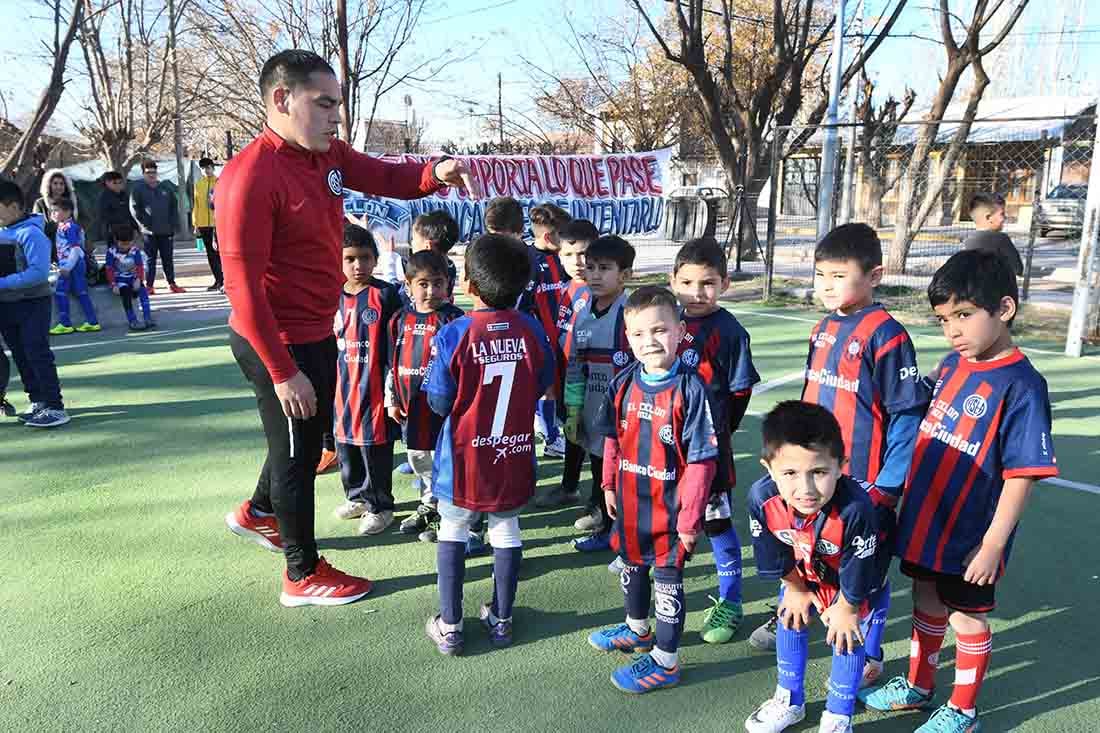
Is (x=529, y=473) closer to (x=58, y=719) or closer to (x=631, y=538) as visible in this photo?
(x=631, y=538)

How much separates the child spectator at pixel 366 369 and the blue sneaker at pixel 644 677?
169 cm

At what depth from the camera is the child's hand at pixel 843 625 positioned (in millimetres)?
2221

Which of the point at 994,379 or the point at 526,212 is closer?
the point at 994,379

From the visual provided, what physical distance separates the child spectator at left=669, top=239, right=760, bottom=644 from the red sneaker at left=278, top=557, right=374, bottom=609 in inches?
55.5

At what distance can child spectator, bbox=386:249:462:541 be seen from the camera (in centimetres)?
369

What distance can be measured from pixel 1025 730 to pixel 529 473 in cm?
176

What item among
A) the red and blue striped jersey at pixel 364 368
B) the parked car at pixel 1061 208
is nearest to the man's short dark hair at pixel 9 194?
the red and blue striped jersey at pixel 364 368

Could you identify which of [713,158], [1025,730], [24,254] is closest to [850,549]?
[1025,730]

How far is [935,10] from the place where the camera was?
11.6 metres

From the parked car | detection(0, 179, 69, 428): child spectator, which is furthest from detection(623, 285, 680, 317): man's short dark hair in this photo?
the parked car

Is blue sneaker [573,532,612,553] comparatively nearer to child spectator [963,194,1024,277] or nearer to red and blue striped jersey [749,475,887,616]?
red and blue striped jersey [749,475,887,616]

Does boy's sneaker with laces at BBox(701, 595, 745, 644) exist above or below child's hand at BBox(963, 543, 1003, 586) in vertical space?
below

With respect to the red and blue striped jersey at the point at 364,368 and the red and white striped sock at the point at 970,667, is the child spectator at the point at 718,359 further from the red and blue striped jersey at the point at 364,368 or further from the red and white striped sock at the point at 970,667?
the red and blue striped jersey at the point at 364,368

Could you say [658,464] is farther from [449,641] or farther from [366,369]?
[366,369]
